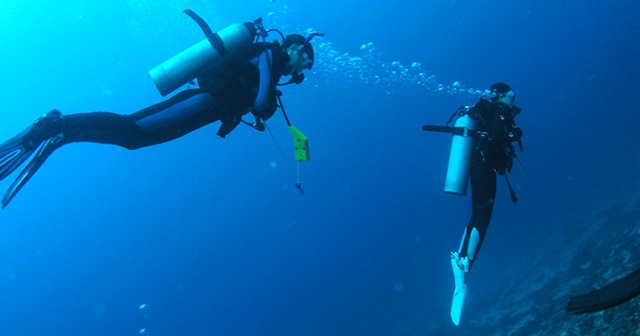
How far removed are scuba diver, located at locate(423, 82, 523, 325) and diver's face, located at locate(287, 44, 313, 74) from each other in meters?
2.02

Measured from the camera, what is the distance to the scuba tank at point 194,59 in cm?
410

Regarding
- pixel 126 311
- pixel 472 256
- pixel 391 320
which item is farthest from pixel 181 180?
pixel 472 256

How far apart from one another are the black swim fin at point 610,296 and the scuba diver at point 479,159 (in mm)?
2916

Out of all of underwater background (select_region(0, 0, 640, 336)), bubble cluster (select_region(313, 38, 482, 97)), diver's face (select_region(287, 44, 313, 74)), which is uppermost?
bubble cluster (select_region(313, 38, 482, 97))

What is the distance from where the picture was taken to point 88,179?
2307 inches

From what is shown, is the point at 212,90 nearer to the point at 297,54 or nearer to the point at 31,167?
the point at 297,54

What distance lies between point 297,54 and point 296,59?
0.06 metres

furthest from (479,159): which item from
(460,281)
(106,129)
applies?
(106,129)

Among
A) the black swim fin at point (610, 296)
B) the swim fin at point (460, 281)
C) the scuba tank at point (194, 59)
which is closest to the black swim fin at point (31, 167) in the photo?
the scuba tank at point (194, 59)

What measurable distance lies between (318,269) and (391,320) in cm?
3002

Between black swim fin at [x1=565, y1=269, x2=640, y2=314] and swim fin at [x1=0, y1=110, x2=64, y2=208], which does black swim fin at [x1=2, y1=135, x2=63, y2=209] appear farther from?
black swim fin at [x1=565, y1=269, x2=640, y2=314]

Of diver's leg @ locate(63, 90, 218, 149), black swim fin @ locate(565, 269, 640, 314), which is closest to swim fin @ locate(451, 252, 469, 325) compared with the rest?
black swim fin @ locate(565, 269, 640, 314)

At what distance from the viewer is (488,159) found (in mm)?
5328

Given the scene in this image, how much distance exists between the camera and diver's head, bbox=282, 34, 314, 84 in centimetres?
476
